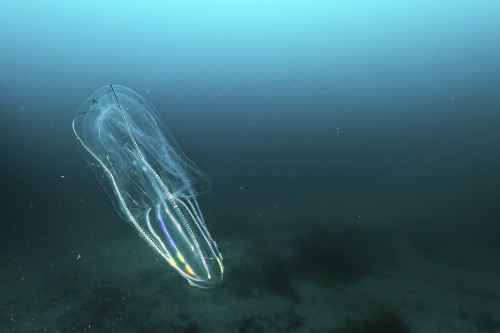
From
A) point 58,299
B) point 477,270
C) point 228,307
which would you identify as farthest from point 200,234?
point 477,270

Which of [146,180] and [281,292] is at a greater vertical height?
[146,180]

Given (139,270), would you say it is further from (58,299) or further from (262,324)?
(262,324)

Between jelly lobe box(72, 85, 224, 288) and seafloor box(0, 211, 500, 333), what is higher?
jelly lobe box(72, 85, 224, 288)

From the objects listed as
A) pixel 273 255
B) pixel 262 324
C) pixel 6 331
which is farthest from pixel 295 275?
pixel 6 331

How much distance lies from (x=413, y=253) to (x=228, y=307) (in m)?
4.65

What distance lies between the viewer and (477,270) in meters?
6.93

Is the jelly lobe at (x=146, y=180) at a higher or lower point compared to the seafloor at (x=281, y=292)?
higher

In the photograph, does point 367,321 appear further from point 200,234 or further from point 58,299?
point 58,299

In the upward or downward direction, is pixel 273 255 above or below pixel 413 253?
above

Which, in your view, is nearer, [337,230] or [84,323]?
[84,323]

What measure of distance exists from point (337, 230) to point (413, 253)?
186 centimetres

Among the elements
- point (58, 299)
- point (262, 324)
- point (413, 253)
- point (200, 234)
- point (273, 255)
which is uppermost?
point (200, 234)

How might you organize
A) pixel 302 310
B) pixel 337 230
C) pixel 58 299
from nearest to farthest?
1. pixel 302 310
2. pixel 58 299
3. pixel 337 230

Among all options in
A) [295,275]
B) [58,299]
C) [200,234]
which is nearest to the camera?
[200,234]
